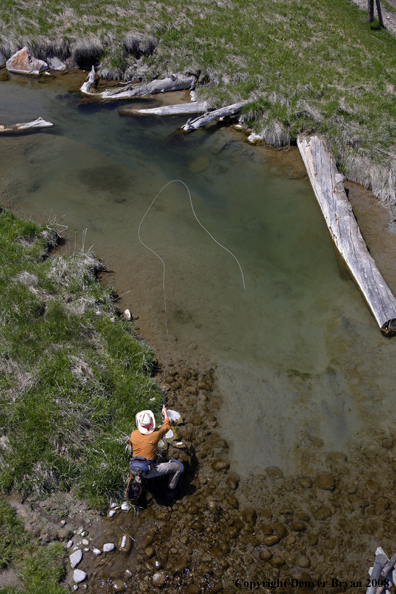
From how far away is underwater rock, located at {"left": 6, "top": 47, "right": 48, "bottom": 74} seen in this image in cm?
1775

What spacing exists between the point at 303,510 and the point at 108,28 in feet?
68.5

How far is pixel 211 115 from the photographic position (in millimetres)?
13828

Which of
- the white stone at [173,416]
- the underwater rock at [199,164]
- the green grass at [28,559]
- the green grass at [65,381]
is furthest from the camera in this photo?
the underwater rock at [199,164]

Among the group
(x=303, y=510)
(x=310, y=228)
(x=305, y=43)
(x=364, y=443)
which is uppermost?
(x=305, y=43)

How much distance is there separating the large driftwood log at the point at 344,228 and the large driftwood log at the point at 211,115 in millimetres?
2924

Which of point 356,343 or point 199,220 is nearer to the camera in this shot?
point 356,343

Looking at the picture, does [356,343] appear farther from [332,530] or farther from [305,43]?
[305,43]

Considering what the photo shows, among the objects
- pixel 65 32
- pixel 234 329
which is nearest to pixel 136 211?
pixel 234 329

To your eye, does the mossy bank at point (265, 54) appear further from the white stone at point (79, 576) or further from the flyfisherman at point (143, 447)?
the white stone at point (79, 576)

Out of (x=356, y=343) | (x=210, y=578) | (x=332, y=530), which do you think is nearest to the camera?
(x=210, y=578)

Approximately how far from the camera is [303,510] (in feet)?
17.4

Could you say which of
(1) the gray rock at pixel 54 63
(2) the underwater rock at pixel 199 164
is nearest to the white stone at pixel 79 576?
(2) the underwater rock at pixel 199 164

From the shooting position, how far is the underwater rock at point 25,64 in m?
17.8

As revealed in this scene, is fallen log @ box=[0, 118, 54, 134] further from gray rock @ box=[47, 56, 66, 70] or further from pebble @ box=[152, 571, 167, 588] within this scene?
pebble @ box=[152, 571, 167, 588]
